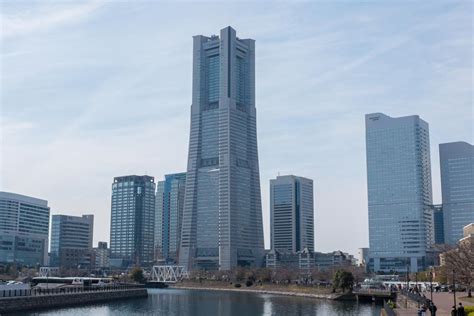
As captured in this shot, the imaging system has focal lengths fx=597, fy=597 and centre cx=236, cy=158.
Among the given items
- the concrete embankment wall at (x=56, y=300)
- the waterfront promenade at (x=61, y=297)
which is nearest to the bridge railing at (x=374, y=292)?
the waterfront promenade at (x=61, y=297)

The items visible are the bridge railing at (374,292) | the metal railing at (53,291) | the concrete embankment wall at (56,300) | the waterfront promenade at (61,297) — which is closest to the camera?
the concrete embankment wall at (56,300)

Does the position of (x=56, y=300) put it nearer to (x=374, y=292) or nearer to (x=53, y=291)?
(x=53, y=291)

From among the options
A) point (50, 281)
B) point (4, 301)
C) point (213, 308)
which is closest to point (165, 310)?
point (213, 308)

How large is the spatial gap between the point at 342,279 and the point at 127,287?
5325 centimetres

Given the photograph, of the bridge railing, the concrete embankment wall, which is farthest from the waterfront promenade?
the bridge railing

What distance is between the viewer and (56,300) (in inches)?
4092

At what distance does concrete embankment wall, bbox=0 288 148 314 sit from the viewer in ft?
297

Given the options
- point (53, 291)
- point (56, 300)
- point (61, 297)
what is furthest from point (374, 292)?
point (53, 291)

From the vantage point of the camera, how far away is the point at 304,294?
144 metres

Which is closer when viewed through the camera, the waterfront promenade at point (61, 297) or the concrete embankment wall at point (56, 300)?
the concrete embankment wall at point (56, 300)

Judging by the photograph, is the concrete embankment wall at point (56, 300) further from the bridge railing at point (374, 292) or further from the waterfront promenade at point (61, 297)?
the bridge railing at point (374, 292)

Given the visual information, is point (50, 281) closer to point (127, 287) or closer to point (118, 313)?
point (127, 287)

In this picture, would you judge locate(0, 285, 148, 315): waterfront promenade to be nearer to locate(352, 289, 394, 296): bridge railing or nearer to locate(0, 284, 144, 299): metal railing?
locate(0, 284, 144, 299): metal railing

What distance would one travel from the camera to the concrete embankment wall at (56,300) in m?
90.4
